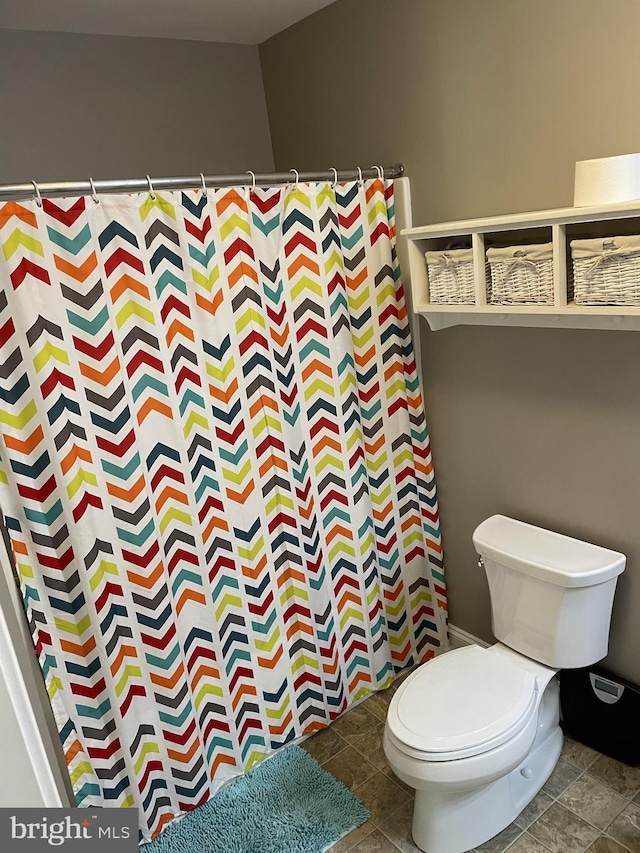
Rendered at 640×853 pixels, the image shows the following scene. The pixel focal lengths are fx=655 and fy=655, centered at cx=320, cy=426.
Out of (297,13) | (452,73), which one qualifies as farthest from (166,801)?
(297,13)

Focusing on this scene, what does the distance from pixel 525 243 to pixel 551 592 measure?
0.99 metres

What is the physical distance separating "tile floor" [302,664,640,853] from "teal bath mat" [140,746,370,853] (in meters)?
0.05

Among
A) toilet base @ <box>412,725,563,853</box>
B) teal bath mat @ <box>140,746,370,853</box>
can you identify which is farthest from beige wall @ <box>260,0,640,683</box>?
teal bath mat @ <box>140,746,370,853</box>

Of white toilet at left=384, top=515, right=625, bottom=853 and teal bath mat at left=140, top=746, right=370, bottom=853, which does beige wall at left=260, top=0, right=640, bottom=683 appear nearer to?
A: white toilet at left=384, top=515, right=625, bottom=853

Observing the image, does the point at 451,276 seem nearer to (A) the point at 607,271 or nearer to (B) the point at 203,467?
(A) the point at 607,271

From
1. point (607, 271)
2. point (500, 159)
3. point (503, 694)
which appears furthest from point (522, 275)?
point (503, 694)

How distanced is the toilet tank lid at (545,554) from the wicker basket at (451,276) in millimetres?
734

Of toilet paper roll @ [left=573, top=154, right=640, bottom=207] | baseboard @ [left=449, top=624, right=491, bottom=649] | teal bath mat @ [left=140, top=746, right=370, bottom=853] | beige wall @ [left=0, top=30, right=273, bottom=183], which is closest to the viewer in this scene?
toilet paper roll @ [left=573, top=154, right=640, bottom=207]

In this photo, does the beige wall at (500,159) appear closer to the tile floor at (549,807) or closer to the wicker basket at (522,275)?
the wicker basket at (522,275)

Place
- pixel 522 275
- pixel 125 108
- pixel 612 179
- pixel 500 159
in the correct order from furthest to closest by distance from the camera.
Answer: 1. pixel 125 108
2. pixel 500 159
3. pixel 522 275
4. pixel 612 179

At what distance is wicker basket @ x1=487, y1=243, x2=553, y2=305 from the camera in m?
1.66

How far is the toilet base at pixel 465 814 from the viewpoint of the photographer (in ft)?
5.87

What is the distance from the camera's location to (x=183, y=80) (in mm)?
2369

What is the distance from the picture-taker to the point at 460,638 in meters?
2.56
